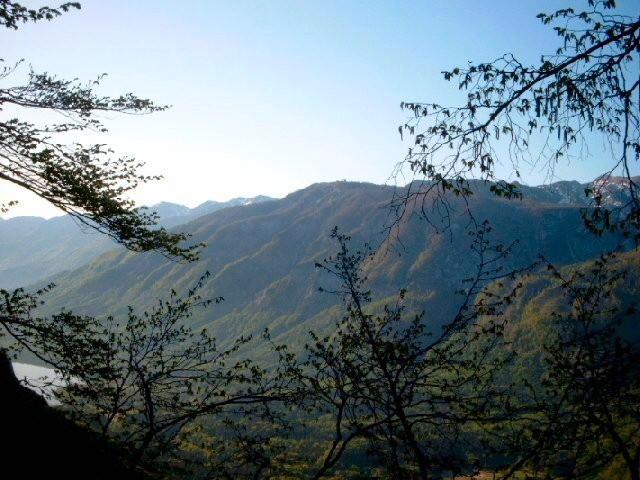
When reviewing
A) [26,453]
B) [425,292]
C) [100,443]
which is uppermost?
[26,453]

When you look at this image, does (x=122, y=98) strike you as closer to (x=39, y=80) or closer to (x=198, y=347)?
(x=39, y=80)

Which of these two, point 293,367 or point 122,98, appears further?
point 122,98

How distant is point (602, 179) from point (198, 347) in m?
9.07

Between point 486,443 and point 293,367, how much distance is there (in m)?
4.27

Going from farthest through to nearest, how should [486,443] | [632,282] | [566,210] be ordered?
[566,210], [632,282], [486,443]

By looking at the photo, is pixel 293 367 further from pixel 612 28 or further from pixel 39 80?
pixel 39 80

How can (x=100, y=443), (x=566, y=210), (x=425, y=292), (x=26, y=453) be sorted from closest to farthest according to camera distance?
(x=26, y=453)
(x=100, y=443)
(x=425, y=292)
(x=566, y=210)

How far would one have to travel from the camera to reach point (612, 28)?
406 cm

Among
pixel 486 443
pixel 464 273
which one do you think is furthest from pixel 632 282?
pixel 486 443

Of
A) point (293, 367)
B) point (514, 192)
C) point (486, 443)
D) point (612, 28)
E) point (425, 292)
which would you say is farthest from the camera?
point (425, 292)

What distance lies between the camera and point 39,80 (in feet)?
32.8

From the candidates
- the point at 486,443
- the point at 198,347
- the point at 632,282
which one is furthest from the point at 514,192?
the point at 632,282

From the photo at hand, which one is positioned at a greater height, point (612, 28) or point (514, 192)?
point (612, 28)

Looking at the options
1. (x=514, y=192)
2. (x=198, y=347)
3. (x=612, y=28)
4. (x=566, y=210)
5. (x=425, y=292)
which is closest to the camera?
(x=612, y=28)
